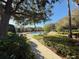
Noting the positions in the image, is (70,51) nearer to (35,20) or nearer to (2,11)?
(35,20)

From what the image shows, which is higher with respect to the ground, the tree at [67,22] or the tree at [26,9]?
the tree at [26,9]

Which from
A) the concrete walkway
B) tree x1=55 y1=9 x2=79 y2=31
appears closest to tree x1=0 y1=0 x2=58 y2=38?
the concrete walkway

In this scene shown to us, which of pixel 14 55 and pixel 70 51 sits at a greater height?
pixel 14 55

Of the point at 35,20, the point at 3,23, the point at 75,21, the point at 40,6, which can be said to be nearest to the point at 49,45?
the point at 35,20

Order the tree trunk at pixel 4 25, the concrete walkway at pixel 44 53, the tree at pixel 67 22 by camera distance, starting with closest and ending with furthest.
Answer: the concrete walkway at pixel 44 53 < the tree trunk at pixel 4 25 < the tree at pixel 67 22

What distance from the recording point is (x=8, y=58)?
5211 millimetres

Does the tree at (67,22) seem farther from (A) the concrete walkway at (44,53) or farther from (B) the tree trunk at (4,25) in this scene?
(B) the tree trunk at (4,25)

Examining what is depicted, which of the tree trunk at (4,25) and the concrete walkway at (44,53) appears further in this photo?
the tree trunk at (4,25)

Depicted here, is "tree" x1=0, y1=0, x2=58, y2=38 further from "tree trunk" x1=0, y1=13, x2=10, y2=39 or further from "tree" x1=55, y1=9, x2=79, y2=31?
"tree" x1=55, y1=9, x2=79, y2=31

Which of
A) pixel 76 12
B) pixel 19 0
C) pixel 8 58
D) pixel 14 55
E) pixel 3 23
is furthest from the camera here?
pixel 76 12

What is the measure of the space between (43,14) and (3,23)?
3368 millimetres

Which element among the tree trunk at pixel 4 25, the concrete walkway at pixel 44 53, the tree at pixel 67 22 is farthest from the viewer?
the tree at pixel 67 22

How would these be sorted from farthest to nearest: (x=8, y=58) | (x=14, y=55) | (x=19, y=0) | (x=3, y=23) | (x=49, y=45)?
(x=49, y=45), (x=19, y=0), (x=3, y=23), (x=14, y=55), (x=8, y=58)

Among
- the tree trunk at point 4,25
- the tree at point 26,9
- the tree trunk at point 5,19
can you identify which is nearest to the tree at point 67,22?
the tree at point 26,9
